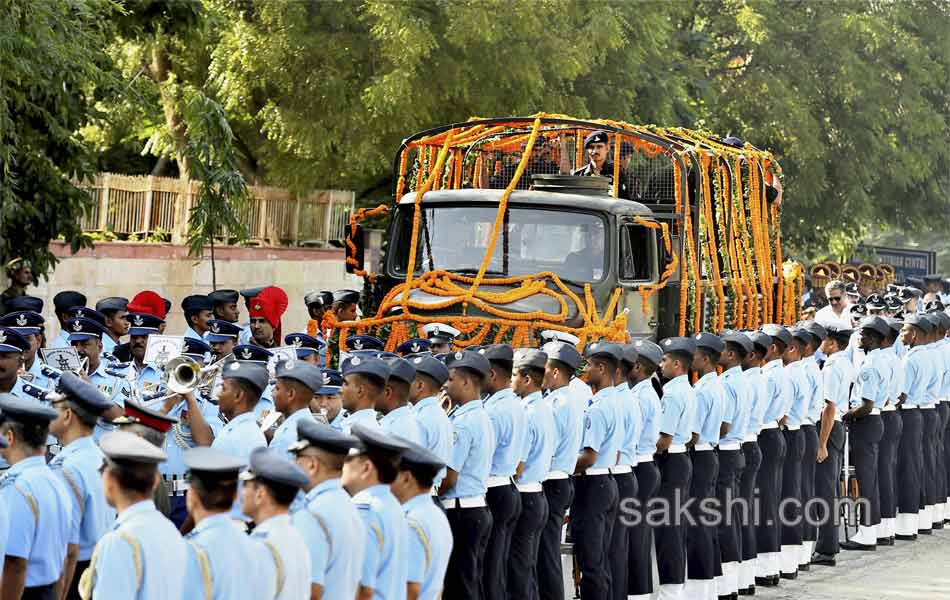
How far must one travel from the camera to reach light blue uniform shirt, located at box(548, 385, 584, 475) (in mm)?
10586

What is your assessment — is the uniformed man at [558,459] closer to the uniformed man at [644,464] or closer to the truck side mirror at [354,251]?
the uniformed man at [644,464]

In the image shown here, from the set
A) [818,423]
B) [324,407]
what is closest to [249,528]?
[324,407]

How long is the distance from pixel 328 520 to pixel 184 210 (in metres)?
17.7

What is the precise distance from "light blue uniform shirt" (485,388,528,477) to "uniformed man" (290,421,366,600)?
3.25 meters

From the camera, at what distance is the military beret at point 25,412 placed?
678 centimetres

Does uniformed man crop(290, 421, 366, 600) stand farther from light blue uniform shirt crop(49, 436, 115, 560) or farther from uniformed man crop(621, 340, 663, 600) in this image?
uniformed man crop(621, 340, 663, 600)

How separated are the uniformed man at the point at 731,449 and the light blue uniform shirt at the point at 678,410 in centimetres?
60

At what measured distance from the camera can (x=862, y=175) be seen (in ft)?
118

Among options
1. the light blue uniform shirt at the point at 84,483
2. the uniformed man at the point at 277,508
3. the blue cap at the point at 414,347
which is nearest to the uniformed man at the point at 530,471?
the blue cap at the point at 414,347

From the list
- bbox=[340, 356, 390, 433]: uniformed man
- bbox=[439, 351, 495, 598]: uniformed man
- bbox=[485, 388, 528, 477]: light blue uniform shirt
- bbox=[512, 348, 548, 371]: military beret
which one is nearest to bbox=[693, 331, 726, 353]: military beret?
bbox=[512, 348, 548, 371]: military beret

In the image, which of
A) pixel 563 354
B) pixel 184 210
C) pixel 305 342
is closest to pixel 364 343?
pixel 305 342

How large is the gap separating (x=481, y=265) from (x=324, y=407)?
4.22 meters

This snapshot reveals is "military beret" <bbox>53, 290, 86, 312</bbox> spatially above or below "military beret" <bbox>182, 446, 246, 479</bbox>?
above

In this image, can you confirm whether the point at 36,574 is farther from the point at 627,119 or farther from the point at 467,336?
→ the point at 627,119
